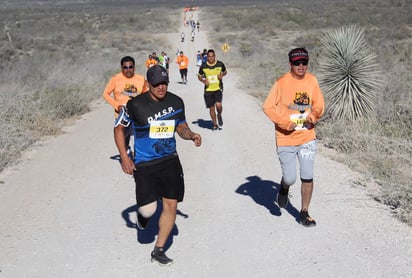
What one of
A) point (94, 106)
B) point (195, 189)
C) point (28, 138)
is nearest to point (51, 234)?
point (195, 189)

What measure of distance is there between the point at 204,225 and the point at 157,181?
1399 mm

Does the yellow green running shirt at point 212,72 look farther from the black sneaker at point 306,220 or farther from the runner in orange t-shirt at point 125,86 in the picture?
the black sneaker at point 306,220

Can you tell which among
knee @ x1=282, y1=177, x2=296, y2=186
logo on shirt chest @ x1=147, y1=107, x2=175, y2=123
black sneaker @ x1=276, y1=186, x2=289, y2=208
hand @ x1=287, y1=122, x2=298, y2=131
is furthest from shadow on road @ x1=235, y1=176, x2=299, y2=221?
logo on shirt chest @ x1=147, y1=107, x2=175, y2=123

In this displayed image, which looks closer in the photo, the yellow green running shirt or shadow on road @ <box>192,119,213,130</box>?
the yellow green running shirt

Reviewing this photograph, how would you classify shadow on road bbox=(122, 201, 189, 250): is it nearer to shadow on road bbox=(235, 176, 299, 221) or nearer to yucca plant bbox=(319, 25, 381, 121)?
shadow on road bbox=(235, 176, 299, 221)

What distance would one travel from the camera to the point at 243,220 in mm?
6430

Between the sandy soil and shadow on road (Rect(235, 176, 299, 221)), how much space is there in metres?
0.01

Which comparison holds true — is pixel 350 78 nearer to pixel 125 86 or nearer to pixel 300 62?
pixel 125 86

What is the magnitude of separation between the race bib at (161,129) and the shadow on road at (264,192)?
6.87 feet

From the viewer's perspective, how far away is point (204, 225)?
6.32m

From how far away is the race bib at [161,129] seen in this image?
4996 millimetres

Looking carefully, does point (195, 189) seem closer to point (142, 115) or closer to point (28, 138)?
point (142, 115)

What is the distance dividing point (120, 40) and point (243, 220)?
50.2 metres

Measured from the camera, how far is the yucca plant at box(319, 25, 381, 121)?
38.0 feet
